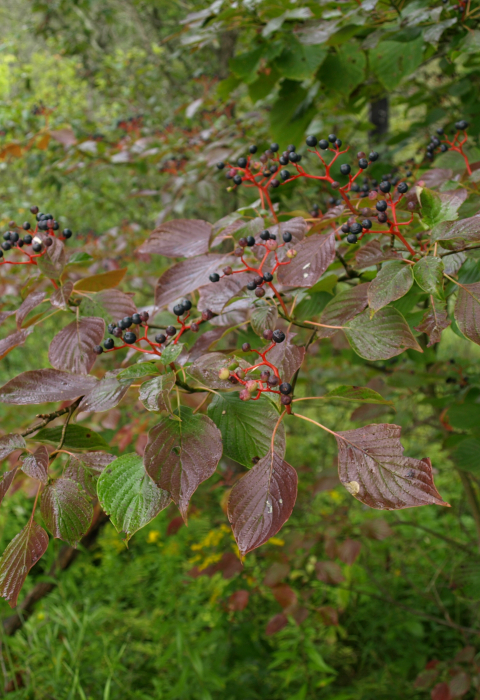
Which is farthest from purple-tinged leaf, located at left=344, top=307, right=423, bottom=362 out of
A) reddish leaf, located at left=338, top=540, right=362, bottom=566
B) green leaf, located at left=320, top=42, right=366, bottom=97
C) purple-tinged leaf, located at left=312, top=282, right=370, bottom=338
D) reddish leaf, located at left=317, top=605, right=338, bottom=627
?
reddish leaf, located at left=317, top=605, right=338, bottom=627

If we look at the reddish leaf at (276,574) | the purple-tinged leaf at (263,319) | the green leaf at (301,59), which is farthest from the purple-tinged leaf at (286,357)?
the reddish leaf at (276,574)

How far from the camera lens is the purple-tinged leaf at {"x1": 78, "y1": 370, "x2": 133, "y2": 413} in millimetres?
638

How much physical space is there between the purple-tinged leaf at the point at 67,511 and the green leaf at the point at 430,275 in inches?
20.0

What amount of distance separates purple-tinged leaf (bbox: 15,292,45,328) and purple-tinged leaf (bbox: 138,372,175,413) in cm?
33

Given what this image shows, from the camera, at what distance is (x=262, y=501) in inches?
22.7

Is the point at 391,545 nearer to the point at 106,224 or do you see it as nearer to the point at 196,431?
the point at 196,431

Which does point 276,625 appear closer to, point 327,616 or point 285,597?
point 285,597

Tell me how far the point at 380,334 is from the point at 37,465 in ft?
1.62

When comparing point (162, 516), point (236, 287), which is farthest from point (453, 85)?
point (162, 516)

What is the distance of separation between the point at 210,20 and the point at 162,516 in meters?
3.29

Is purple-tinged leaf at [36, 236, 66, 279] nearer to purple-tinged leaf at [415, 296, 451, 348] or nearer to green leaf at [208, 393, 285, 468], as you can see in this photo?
green leaf at [208, 393, 285, 468]

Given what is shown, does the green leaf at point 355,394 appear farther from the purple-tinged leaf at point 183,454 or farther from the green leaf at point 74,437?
the green leaf at point 74,437

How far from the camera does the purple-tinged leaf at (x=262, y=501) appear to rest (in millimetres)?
554

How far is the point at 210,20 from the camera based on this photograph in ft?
4.79
